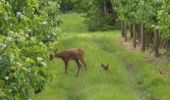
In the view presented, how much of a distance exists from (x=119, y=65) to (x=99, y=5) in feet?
97.7

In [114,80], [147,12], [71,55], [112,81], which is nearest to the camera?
[112,81]

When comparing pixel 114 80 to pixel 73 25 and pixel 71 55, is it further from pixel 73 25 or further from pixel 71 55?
pixel 73 25

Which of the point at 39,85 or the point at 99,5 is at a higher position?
the point at 39,85

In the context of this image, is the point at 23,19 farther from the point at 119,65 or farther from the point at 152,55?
the point at 152,55

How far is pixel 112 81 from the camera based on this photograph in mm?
26344

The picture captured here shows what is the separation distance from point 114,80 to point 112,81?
0.93 feet

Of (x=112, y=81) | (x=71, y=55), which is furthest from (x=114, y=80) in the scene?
(x=71, y=55)

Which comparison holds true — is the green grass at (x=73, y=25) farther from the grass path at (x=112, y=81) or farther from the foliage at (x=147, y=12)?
the grass path at (x=112, y=81)

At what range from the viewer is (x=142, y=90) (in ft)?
83.9

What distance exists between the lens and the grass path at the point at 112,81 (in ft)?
76.4

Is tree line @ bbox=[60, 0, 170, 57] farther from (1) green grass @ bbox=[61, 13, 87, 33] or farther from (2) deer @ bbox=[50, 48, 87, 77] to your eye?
(2) deer @ bbox=[50, 48, 87, 77]

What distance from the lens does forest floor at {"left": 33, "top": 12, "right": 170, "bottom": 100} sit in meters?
23.3

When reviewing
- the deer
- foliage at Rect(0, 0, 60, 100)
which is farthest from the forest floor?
foliage at Rect(0, 0, 60, 100)

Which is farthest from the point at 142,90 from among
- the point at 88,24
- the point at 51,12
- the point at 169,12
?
the point at 88,24
